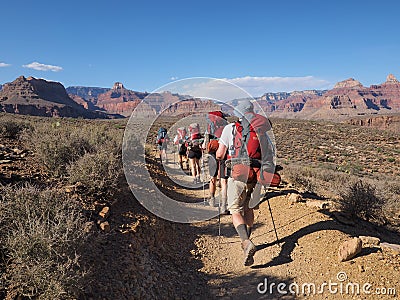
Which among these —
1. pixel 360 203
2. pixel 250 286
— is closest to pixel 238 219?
pixel 250 286

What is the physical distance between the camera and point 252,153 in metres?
4.21

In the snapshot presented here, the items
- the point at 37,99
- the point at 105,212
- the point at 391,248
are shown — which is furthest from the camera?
the point at 37,99

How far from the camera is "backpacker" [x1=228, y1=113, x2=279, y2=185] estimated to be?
4.22 metres

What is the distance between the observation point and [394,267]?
3713 mm

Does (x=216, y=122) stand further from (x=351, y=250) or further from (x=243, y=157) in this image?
(x=351, y=250)

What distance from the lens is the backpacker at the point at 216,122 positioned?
657 centimetres

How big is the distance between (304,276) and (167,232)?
8.09ft

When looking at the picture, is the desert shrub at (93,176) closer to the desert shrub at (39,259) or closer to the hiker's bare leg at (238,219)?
the desert shrub at (39,259)

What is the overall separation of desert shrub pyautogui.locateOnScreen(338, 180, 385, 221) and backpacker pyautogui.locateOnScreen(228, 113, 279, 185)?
356 cm

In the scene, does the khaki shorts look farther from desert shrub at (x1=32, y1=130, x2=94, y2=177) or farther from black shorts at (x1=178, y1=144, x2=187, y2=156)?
black shorts at (x1=178, y1=144, x2=187, y2=156)

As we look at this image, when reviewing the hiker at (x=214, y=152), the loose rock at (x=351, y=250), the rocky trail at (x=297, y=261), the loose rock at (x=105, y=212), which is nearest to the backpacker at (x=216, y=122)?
the hiker at (x=214, y=152)

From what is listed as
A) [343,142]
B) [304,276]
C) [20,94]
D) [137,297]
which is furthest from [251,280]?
[20,94]

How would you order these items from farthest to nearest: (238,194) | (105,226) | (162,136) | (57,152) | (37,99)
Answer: (37,99)
(162,136)
(57,152)
(238,194)
(105,226)

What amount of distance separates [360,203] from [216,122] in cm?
391
